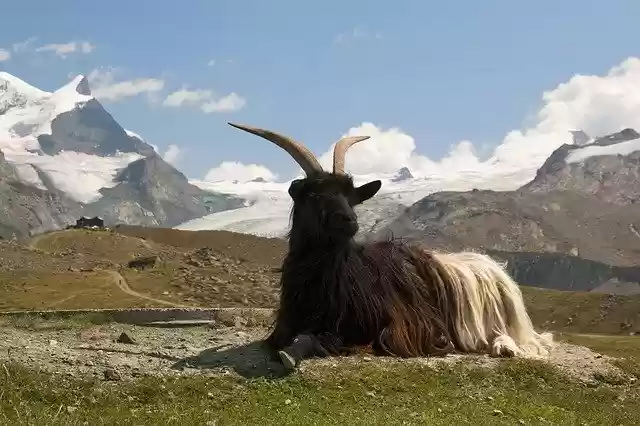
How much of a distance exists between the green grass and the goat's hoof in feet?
1.03

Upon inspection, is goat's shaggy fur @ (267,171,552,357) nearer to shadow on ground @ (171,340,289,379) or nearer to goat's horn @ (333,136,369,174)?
shadow on ground @ (171,340,289,379)

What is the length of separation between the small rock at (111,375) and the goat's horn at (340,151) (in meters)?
4.31

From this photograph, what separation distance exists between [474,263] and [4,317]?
1129 centimetres

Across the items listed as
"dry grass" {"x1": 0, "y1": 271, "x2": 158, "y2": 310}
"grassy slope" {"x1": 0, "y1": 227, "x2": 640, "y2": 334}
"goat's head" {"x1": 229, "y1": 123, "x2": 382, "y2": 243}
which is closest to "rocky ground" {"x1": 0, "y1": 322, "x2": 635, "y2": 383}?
"goat's head" {"x1": 229, "y1": 123, "x2": 382, "y2": 243}

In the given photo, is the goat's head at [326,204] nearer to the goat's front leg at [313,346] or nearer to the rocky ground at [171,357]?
the goat's front leg at [313,346]

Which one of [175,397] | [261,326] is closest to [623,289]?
[261,326]

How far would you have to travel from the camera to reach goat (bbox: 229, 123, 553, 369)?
1048cm

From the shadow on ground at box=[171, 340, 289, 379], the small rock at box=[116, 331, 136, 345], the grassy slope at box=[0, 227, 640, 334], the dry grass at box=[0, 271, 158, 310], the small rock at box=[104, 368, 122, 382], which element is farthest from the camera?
the grassy slope at box=[0, 227, 640, 334]

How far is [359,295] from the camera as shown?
1074cm

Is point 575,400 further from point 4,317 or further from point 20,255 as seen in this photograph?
point 20,255

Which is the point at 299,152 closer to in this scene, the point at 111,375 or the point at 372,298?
the point at 372,298

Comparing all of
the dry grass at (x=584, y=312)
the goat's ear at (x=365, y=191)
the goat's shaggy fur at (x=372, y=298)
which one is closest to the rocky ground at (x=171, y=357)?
the goat's shaggy fur at (x=372, y=298)

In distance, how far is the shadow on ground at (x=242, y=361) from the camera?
30.4 feet

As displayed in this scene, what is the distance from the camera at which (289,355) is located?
30.9ft
